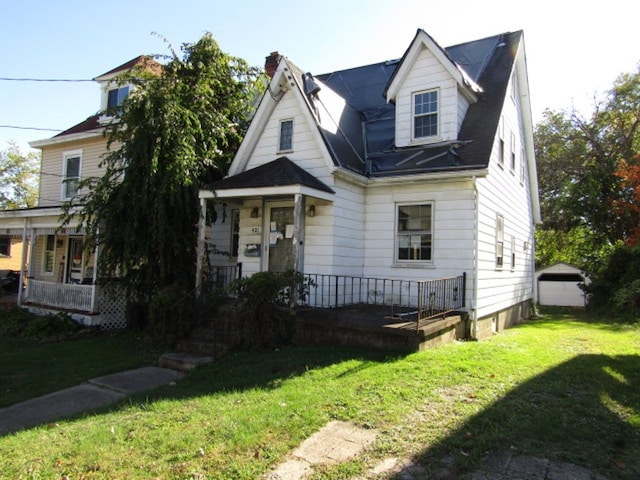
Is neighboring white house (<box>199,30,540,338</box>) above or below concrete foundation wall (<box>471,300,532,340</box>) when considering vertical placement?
above

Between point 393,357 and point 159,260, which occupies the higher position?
point 159,260

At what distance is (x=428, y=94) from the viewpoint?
11.6 metres

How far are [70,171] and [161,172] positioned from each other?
1042cm

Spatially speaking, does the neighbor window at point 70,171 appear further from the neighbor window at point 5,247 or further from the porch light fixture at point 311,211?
the neighbor window at point 5,247

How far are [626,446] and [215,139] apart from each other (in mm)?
11100

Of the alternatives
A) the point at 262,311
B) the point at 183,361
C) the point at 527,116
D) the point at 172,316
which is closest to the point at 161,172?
the point at 172,316

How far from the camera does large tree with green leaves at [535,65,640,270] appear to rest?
2512 cm

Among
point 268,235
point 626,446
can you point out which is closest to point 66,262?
point 268,235

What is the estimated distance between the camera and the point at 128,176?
35.4 ft

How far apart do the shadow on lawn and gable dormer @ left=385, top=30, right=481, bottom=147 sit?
6.94 m

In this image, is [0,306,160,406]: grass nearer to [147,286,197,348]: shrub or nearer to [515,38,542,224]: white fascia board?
[147,286,197,348]: shrub

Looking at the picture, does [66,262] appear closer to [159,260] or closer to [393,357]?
[159,260]

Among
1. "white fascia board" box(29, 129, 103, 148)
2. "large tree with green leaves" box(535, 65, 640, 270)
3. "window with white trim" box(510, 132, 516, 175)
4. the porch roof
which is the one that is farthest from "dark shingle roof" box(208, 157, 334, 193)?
"large tree with green leaves" box(535, 65, 640, 270)

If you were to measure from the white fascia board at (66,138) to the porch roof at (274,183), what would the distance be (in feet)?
31.3
